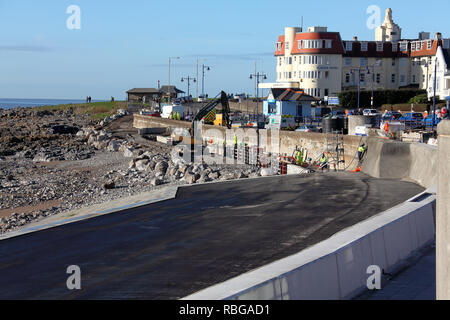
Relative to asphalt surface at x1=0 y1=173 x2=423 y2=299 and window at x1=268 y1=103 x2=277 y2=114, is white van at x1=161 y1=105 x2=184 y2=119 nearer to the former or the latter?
window at x1=268 y1=103 x2=277 y2=114

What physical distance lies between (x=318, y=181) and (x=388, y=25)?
86.9m

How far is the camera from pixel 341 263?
836 cm

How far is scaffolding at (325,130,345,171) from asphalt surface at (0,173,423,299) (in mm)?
10735

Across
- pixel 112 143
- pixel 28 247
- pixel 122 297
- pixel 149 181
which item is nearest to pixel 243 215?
pixel 28 247

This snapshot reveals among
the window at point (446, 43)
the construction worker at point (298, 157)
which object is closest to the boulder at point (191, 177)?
the construction worker at point (298, 157)

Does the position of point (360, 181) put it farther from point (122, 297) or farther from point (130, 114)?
point (130, 114)

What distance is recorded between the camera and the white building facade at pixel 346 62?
81.8m

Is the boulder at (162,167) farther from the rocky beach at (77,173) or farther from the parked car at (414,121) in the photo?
the parked car at (414,121)

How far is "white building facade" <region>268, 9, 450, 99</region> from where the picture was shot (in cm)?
8181

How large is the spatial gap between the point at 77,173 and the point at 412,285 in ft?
97.8

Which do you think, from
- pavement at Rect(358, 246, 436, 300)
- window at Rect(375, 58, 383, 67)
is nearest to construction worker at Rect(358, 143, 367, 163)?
pavement at Rect(358, 246, 436, 300)

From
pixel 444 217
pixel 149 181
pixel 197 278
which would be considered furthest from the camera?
pixel 149 181
